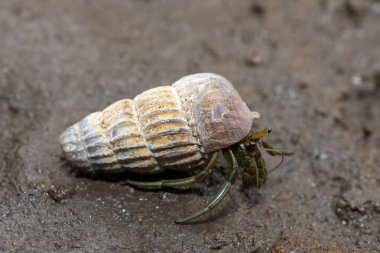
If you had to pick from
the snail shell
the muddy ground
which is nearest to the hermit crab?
the snail shell

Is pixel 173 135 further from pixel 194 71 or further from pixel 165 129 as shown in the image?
pixel 194 71

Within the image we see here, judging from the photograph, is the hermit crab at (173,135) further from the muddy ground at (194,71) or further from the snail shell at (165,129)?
the muddy ground at (194,71)

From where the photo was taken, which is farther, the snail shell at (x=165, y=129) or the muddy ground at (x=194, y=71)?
the muddy ground at (x=194, y=71)

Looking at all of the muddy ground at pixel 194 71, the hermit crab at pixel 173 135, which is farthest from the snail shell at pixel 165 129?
the muddy ground at pixel 194 71

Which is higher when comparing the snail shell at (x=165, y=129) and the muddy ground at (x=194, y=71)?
the snail shell at (x=165, y=129)

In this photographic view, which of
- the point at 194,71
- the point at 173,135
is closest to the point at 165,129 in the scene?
the point at 173,135

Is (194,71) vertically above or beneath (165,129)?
beneath
